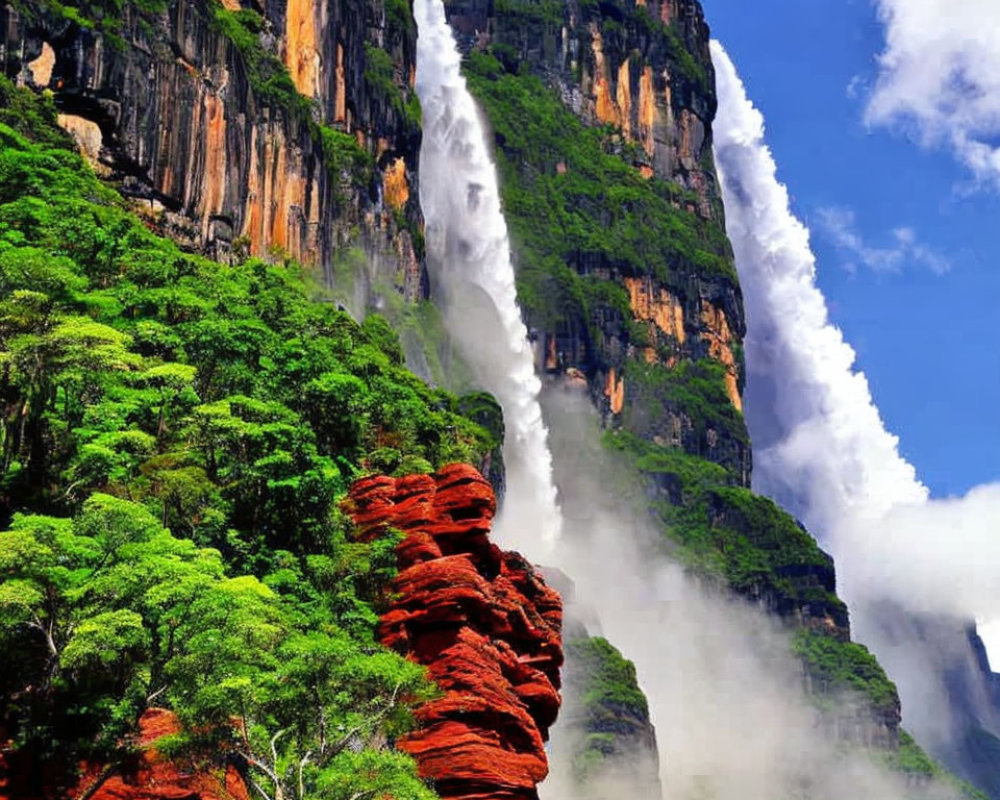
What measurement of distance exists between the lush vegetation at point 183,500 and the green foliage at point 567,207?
4384 inches

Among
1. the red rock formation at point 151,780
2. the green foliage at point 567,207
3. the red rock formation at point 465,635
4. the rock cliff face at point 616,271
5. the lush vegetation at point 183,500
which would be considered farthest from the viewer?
the rock cliff face at point 616,271

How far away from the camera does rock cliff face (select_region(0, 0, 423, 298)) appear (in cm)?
7400

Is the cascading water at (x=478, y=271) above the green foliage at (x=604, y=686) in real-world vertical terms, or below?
above

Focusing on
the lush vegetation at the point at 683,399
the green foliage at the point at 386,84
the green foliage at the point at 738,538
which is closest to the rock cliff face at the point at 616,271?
the lush vegetation at the point at 683,399

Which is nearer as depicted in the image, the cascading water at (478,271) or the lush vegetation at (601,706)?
the lush vegetation at (601,706)

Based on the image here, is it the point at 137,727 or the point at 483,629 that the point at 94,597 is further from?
the point at 483,629

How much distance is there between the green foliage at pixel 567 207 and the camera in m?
173

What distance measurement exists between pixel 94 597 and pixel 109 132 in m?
48.1

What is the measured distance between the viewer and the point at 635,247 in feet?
617

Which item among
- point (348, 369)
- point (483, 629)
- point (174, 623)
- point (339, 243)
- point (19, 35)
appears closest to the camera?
point (174, 623)

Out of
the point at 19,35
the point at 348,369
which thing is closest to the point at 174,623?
the point at 348,369

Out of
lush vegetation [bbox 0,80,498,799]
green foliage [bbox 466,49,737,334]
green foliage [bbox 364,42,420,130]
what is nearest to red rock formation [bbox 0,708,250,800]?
lush vegetation [bbox 0,80,498,799]

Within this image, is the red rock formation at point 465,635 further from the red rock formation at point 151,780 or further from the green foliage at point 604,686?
the green foliage at point 604,686

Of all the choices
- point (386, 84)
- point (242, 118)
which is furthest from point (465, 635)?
point (386, 84)
